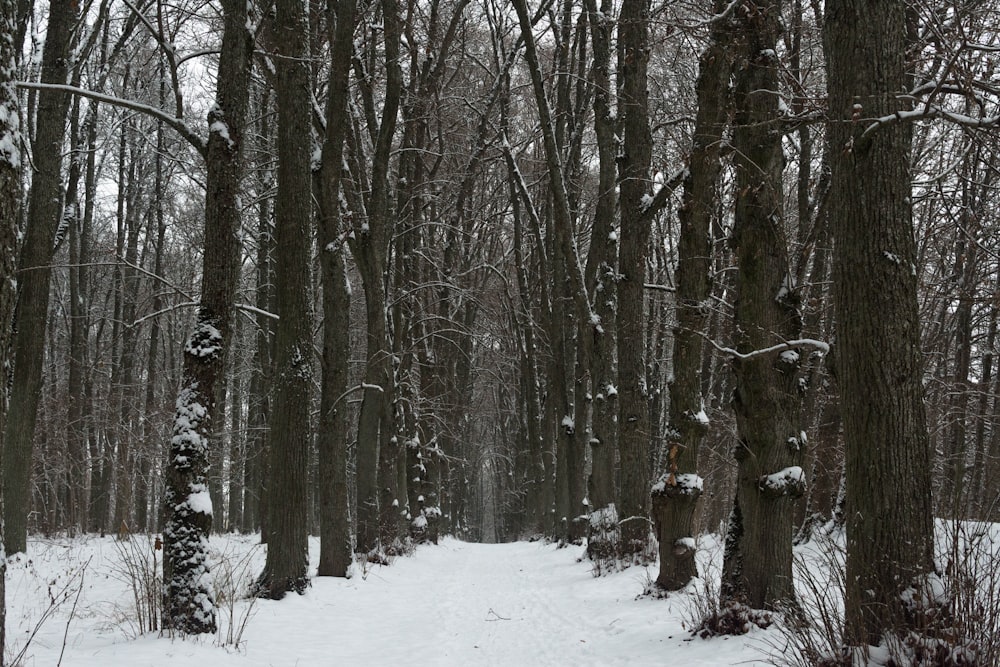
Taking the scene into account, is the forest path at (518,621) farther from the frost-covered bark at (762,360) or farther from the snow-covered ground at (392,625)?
the frost-covered bark at (762,360)

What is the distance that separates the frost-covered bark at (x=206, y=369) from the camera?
6.01 metres

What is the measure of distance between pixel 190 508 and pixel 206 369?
1.18 m

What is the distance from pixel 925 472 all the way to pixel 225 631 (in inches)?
220

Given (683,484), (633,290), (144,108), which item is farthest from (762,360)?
(144,108)

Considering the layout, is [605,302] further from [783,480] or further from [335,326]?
[783,480]

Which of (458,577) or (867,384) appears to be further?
(458,577)

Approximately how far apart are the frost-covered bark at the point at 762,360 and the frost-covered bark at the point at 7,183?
4981 mm

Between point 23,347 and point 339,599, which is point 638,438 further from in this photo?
point 23,347

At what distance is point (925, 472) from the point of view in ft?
13.5

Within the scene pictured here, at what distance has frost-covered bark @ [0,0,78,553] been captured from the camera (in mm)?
11469

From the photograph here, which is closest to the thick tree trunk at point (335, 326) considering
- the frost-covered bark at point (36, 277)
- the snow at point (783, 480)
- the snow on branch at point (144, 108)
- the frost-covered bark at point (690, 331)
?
the snow on branch at point (144, 108)

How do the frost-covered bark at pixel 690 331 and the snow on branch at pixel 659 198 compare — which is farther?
the snow on branch at pixel 659 198

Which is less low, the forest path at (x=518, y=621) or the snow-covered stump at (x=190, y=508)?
the snow-covered stump at (x=190, y=508)

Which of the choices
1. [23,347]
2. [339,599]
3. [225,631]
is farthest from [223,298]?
[23,347]
